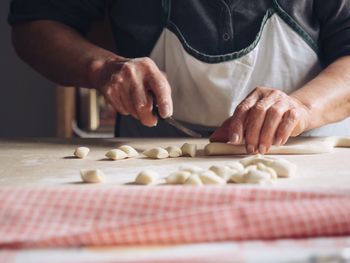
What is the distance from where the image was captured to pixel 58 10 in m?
1.35

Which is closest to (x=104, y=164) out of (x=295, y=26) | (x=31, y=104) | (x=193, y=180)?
(x=193, y=180)

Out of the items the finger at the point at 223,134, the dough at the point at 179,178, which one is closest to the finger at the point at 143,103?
the finger at the point at 223,134

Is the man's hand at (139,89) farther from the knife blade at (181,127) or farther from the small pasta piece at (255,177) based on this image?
the small pasta piece at (255,177)

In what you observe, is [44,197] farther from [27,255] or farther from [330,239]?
[330,239]

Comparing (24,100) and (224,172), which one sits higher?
(224,172)

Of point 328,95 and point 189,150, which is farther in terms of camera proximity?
point 328,95

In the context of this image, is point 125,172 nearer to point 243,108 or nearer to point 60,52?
point 243,108

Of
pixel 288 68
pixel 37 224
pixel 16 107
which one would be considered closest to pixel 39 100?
pixel 16 107

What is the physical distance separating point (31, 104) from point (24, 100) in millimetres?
24

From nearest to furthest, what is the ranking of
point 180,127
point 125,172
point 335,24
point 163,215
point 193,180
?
point 163,215, point 193,180, point 125,172, point 180,127, point 335,24

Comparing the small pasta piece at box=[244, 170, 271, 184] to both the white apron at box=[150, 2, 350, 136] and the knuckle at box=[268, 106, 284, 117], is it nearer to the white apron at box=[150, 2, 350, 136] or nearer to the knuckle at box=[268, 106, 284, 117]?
the knuckle at box=[268, 106, 284, 117]

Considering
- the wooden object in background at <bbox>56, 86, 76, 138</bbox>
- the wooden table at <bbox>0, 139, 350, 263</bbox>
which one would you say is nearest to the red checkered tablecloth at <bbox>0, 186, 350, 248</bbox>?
the wooden table at <bbox>0, 139, 350, 263</bbox>

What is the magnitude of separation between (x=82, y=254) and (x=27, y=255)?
0.04 metres

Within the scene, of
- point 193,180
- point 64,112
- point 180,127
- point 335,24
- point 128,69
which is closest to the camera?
point 193,180
